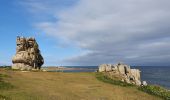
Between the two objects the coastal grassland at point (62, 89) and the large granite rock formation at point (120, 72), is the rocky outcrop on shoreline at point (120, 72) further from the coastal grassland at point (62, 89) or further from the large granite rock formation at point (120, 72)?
the coastal grassland at point (62, 89)

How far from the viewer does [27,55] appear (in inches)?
2908

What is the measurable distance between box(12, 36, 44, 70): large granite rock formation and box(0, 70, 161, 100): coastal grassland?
1151 cm

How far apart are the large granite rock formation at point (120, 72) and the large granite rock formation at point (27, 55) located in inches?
586

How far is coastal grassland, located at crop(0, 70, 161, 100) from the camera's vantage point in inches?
1639

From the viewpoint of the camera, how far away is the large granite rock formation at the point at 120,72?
67525mm

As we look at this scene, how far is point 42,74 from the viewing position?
205 feet

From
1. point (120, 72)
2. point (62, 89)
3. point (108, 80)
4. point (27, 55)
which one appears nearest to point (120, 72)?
point (120, 72)

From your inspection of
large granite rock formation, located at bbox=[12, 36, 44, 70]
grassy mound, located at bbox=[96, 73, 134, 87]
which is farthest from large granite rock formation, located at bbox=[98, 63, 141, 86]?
large granite rock formation, located at bbox=[12, 36, 44, 70]

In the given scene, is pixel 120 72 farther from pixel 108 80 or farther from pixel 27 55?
pixel 27 55

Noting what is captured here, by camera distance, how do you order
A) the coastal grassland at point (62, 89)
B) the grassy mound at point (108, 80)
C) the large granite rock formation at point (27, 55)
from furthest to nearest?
the large granite rock formation at point (27, 55)
the grassy mound at point (108, 80)
the coastal grassland at point (62, 89)

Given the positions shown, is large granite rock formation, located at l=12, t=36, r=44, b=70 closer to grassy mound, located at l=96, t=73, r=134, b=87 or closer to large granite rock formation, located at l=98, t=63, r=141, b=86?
large granite rock formation, located at l=98, t=63, r=141, b=86

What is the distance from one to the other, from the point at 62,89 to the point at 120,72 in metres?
23.7

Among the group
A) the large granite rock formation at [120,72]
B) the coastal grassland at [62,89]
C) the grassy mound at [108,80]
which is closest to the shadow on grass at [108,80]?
the grassy mound at [108,80]

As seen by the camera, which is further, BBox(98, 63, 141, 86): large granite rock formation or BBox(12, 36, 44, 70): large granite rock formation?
BBox(12, 36, 44, 70): large granite rock formation
